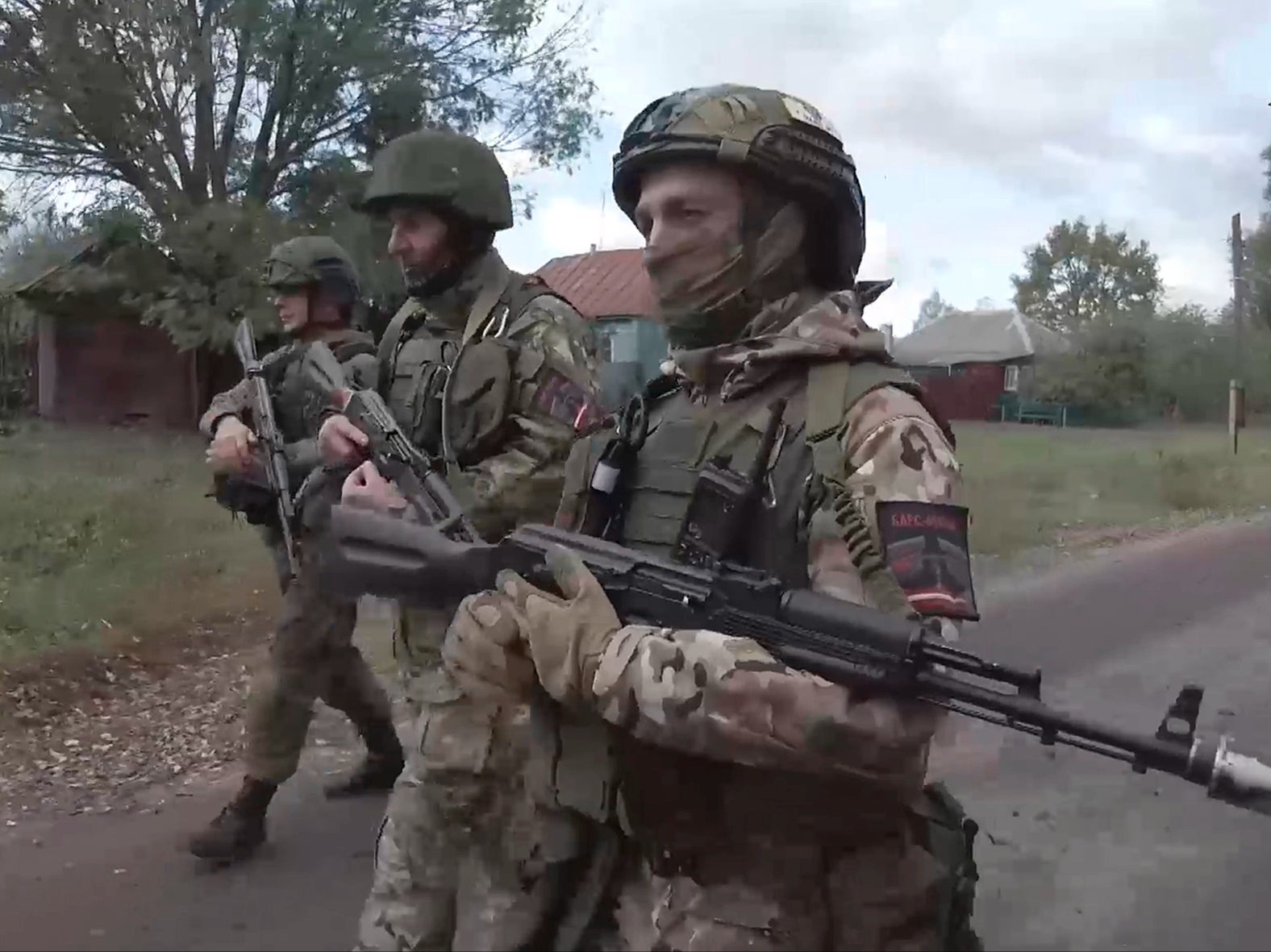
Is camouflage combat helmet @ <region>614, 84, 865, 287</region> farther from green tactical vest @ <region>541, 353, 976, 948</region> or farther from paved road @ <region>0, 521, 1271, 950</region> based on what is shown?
paved road @ <region>0, 521, 1271, 950</region>

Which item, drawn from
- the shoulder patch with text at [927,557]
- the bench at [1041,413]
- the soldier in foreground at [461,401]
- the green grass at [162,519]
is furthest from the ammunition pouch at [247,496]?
the bench at [1041,413]

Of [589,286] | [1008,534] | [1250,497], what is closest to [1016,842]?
[1008,534]

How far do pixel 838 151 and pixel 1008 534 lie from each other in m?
9.52

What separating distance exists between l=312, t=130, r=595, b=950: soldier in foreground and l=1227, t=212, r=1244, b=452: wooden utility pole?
1832 centimetres

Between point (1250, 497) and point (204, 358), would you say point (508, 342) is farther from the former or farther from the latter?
point (204, 358)

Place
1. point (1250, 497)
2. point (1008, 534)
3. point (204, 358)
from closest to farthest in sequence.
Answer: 1. point (1008, 534)
2. point (1250, 497)
3. point (204, 358)

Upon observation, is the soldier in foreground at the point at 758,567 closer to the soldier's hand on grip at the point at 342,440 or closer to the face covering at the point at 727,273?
the face covering at the point at 727,273

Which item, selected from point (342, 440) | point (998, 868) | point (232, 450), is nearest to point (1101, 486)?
point (998, 868)

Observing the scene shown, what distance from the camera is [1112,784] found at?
4898 mm

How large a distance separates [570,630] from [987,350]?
43.1 meters

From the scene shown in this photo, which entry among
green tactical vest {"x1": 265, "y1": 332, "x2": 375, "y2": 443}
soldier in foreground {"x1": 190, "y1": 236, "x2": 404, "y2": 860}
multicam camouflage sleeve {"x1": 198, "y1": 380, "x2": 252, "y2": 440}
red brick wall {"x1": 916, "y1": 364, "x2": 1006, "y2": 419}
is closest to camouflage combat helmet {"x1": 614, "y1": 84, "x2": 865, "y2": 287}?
soldier in foreground {"x1": 190, "y1": 236, "x2": 404, "y2": 860}

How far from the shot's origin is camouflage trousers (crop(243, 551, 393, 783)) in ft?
13.3

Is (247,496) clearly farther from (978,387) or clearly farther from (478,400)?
(978,387)

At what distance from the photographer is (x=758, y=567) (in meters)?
1.90
